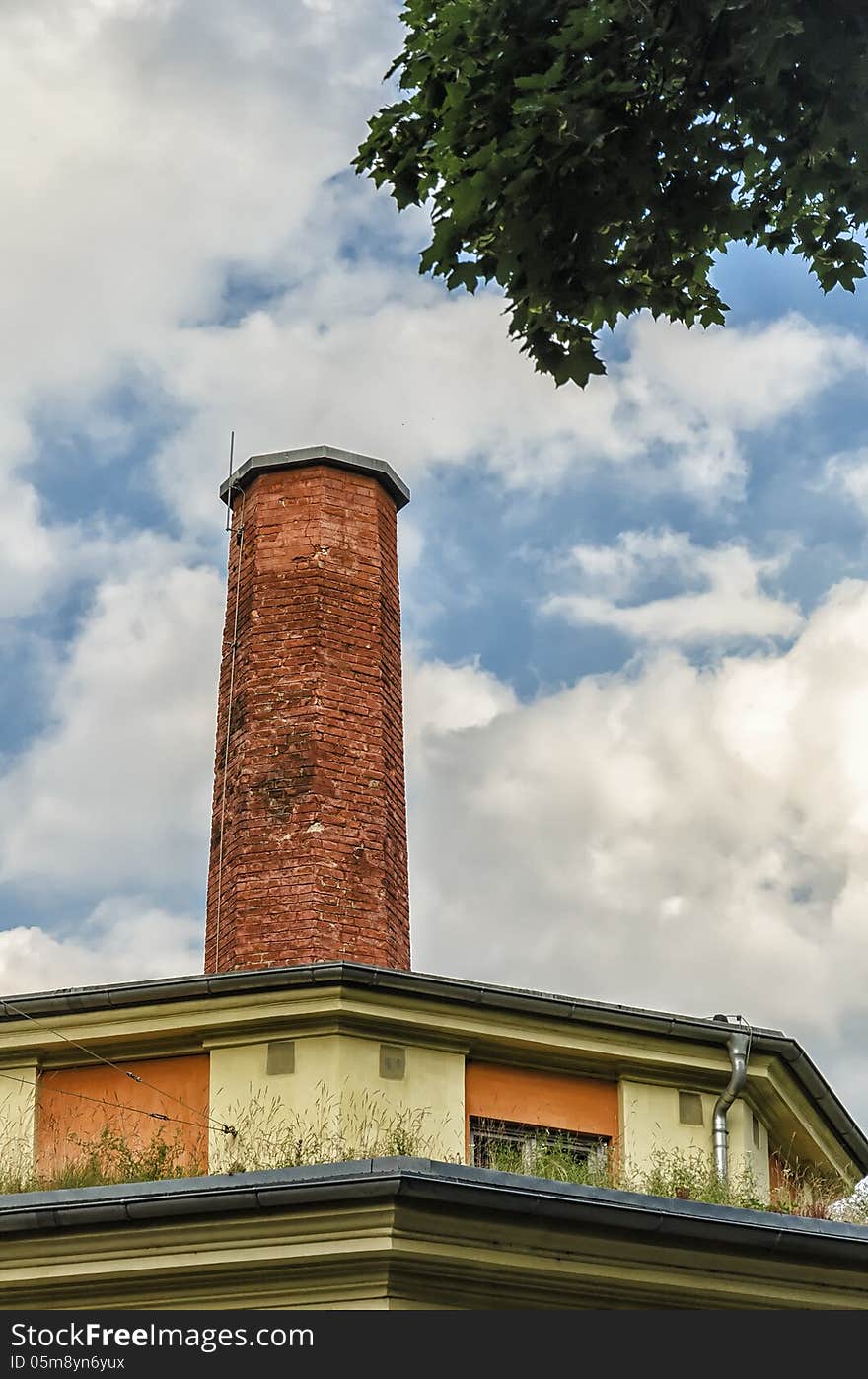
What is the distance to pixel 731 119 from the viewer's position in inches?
273

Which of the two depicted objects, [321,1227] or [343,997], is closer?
[321,1227]

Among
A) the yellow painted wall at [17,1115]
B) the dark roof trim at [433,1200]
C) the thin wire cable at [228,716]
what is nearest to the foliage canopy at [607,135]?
the dark roof trim at [433,1200]

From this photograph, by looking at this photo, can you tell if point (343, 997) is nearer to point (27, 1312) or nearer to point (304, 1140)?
point (304, 1140)

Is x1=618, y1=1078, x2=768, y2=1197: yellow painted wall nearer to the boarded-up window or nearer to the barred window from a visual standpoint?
the boarded-up window

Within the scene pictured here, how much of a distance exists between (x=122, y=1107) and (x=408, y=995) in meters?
2.33

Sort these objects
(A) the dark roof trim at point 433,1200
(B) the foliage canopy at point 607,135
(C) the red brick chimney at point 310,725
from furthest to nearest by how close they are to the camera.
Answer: (C) the red brick chimney at point 310,725 < (A) the dark roof trim at point 433,1200 < (B) the foliage canopy at point 607,135

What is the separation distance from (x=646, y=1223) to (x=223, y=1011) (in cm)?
383

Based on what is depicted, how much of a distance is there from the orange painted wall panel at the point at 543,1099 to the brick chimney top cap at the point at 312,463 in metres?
6.74

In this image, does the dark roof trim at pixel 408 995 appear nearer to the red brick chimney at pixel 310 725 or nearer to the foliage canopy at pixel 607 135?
the red brick chimney at pixel 310 725

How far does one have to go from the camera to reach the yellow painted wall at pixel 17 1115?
39.6ft

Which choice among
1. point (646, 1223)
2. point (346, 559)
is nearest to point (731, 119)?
point (646, 1223)

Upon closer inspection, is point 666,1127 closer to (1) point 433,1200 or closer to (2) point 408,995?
(2) point 408,995

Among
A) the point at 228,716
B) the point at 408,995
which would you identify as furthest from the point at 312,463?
the point at 408,995

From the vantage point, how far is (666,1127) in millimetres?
12672
